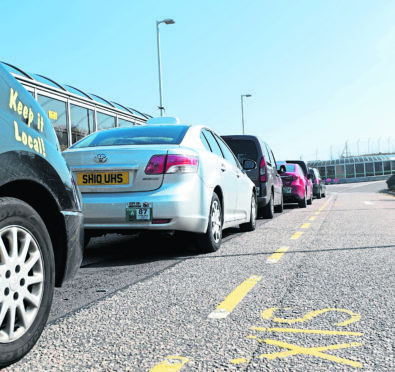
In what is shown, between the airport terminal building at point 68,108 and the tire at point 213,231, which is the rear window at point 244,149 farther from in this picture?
the airport terminal building at point 68,108

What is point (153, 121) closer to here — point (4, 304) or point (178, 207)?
point (178, 207)

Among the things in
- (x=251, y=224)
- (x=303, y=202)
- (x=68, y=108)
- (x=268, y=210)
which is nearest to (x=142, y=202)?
(x=251, y=224)

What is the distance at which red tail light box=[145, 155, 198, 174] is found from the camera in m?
5.13

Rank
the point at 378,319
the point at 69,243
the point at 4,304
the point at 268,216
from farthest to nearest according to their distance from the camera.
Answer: the point at 268,216
the point at 378,319
the point at 69,243
the point at 4,304

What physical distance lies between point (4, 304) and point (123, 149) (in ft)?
10.3

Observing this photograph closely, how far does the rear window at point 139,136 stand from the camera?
5656 millimetres

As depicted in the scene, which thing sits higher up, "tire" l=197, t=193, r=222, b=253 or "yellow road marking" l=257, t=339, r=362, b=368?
"tire" l=197, t=193, r=222, b=253

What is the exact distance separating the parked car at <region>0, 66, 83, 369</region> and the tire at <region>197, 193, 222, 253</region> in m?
2.96

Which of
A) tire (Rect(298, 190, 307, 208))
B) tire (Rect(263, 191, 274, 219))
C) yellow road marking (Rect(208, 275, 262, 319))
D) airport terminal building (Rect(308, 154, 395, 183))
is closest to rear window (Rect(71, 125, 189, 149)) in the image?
yellow road marking (Rect(208, 275, 262, 319))

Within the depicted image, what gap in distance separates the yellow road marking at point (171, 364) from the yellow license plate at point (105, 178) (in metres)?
2.89

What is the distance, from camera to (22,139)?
7.86 ft

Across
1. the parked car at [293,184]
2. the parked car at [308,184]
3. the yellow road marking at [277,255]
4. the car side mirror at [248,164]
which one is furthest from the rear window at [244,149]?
the parked car at [308,184]

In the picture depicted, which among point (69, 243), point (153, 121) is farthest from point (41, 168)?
point (153, 121)

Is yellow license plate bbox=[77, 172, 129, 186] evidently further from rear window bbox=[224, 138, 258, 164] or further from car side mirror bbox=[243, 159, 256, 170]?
rear window bbox=[224, 138, 258, 164]
